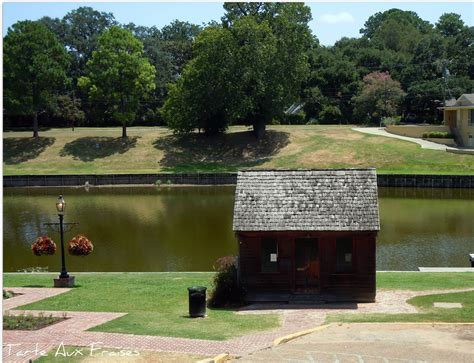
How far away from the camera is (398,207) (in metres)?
46.5

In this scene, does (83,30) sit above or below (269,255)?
above

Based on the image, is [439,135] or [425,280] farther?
[439,135]

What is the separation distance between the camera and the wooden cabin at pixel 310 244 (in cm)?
2023

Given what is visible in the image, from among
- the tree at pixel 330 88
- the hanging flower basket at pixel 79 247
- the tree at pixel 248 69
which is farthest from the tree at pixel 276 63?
the hanging flower basket at pixel 79 247

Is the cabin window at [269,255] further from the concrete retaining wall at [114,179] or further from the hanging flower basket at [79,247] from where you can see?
the concrete retaining wall at [114,179]

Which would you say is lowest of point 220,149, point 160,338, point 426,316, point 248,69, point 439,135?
point 426,316

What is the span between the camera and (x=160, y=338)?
15.3 meters

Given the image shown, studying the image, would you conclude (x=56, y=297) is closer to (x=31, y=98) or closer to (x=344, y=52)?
(x=31, y=98)

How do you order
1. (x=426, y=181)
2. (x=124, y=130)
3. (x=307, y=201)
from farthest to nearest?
(x=124, y=130), (x=426, y=181), (x=307, y=201)

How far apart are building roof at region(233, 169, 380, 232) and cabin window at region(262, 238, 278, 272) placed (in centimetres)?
54

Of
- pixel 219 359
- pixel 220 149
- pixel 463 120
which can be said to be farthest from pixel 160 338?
pixel 463 120

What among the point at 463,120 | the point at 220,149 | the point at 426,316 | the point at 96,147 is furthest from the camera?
the point at 96,147

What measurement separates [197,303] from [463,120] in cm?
5898

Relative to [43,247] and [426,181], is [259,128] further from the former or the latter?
[43,247]
